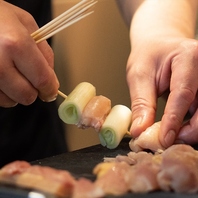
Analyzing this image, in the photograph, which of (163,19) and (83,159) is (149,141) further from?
(163,19)

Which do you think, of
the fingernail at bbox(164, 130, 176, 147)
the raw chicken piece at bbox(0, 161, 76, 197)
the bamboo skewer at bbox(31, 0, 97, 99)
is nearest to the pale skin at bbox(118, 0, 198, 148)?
the fingernail at bbox(164, 130, 176, 147)

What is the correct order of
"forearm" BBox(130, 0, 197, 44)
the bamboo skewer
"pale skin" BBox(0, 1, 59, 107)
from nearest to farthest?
1. "pale skin" BBox(0, 1, 59, 107)
2. the bamboo skewer
3. "forearm" BBox(130, 0, 197, 44)

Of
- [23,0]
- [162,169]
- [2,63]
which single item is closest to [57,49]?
[23,0]

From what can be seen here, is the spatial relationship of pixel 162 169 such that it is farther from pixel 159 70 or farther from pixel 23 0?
pixel 23 0

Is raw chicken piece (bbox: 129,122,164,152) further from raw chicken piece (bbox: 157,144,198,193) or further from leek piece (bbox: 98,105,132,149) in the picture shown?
raw chicken piece (bbox: 157,144,198,193)

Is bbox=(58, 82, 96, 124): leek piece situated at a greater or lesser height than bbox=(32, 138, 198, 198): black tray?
greater

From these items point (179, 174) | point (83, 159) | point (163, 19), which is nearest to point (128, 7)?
point (163, 19)
